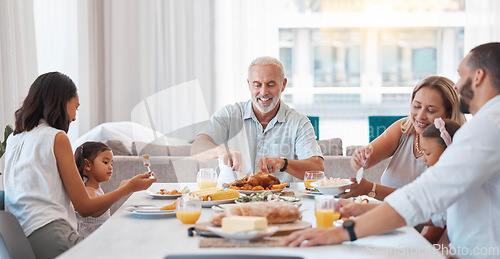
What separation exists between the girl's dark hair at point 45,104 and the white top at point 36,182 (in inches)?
2.0

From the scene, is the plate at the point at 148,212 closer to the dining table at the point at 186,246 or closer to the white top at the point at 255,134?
the dining table at the point at 186,246

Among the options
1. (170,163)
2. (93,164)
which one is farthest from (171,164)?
(93,164)

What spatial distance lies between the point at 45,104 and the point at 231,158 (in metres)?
0.93

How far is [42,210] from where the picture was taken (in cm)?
196

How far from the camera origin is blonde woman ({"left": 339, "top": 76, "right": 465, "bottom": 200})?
2380 millimetres

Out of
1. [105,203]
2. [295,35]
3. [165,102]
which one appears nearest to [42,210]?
[105,203]

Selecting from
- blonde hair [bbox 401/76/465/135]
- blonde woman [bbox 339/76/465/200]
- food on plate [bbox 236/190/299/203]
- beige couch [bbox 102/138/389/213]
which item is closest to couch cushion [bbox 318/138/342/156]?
beige couch [bbox 102/138/389/213]

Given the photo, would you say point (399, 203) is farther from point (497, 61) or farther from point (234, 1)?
point (234, 1)

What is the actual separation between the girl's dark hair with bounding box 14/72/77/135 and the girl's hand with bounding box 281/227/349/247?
Answer: 1094mm

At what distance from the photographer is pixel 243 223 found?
1.44 meters

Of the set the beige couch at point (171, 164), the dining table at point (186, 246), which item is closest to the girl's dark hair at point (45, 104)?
the dining table at point (186, 246)

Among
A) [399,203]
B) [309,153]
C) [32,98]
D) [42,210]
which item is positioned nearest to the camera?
[399,203]

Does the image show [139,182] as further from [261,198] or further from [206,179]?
[261,198]

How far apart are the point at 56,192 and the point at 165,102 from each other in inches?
201
